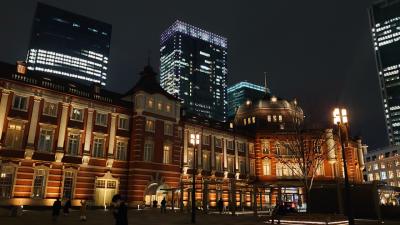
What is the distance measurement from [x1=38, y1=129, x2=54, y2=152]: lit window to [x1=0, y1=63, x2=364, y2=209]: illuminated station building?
0.10m

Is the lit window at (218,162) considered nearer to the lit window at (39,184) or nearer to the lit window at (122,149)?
the lit window at (122,149)

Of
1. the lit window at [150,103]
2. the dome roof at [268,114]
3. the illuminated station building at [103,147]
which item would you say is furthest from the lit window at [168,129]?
the dome roof at [268,114]

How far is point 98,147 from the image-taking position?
42.2 m

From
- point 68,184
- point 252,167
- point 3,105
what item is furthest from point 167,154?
point 252,167

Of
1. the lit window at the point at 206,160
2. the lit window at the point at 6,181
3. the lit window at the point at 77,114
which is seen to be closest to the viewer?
the lit window at the point at 6,181

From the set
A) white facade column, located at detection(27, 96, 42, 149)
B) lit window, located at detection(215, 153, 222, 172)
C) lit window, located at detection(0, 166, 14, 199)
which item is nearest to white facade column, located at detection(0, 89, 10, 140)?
white facade column, located at detection(27, 96, 42, 149)

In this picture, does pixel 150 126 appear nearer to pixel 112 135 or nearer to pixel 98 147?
pixel 112 135

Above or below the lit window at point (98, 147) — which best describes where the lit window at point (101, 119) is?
above

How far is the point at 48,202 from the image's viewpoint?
36812mm

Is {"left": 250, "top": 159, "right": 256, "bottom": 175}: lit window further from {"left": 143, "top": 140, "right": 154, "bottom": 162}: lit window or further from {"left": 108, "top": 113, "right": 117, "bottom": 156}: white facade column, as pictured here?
{"left": 108, "top": 113, "right": 117, "bottom": 156}: white facade column

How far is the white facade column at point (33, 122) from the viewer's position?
36.6 meters

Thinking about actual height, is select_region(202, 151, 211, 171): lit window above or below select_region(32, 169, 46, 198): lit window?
above

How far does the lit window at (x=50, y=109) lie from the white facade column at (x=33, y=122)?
87cm

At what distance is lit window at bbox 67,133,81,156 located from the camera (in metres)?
39.8
